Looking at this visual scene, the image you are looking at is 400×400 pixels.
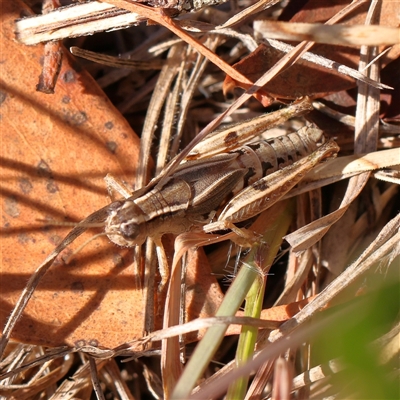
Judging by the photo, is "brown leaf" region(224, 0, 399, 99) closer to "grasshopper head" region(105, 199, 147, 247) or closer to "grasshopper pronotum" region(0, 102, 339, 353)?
"grasshopper pronotum" region(0, 102, 339, 353)

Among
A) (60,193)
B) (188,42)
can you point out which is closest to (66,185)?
(60,193)

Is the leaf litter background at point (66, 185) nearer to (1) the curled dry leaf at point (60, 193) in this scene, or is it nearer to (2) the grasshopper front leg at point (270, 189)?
(1) the curled dry leaf at point (60, 193)

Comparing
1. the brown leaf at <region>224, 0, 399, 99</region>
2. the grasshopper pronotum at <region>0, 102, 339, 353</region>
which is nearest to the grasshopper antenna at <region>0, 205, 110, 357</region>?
the grasshopper pronotum at <region>0, 102, 339, 353</region>

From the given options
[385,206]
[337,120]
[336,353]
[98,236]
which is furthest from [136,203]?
[336,353]

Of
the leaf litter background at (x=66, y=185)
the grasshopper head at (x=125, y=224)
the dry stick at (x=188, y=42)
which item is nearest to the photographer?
the dry stick at (x=188, y=42)

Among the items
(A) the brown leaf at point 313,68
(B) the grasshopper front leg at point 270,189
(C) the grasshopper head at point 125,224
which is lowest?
(B) the grasshopper front leg at point 270,189

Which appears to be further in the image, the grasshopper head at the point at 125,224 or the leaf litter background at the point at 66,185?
the leaf litter background at the point at 66,185

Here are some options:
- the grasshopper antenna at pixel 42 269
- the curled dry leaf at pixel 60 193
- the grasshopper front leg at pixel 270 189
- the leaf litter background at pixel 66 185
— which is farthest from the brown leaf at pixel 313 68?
the grasshopper antenna at pixel 42 269

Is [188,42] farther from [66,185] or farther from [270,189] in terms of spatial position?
A: [66,185]
